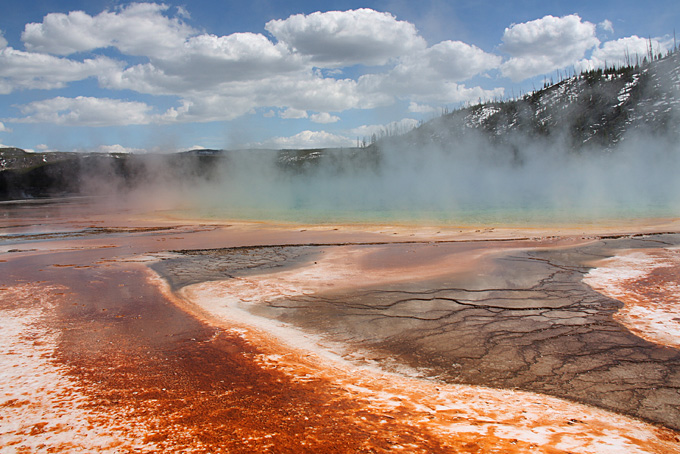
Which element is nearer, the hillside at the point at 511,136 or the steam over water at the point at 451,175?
the steam over water at the point at 451,175

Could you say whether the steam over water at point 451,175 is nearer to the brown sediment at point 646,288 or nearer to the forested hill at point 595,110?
the forested hill at point 595,110

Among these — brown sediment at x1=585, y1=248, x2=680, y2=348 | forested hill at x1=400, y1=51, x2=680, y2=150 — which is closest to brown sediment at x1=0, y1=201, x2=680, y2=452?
brown sediment at x1=585, y1=248, x2=680, y2=348

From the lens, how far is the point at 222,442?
2820 mm

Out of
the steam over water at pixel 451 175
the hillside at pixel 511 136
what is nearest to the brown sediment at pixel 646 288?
the steam over water at pixel 451 175

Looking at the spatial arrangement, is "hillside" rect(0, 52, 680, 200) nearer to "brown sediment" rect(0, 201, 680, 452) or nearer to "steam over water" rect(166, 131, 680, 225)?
"steam over water" rect(166, 131, 680, 225)

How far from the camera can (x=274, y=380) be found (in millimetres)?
3828

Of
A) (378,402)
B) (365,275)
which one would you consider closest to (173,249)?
(365,275)

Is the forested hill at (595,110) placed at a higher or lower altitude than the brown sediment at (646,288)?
higher

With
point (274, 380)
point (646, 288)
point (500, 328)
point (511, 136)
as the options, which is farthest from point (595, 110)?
point (274, 380)

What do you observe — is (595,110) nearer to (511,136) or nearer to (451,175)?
(511,136)

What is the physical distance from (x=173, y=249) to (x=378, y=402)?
1020 centimetres

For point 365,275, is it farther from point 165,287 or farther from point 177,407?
point 177,407

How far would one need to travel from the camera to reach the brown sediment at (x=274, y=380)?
2861 millimetres

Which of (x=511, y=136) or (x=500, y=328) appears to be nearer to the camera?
(x=500, y=328)
